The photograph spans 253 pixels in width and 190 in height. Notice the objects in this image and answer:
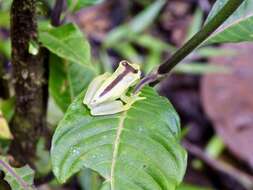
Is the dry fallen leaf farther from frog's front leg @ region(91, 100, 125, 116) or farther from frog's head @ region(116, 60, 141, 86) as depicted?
frog's front leg @ region(91, 100, 125, 116)

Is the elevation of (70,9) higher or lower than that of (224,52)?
higher

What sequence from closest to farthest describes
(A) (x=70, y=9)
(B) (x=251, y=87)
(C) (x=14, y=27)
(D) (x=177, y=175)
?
1. (D) (x=177, y=175)
2. (C) (x=14, y=27)
3. (A) (x=70, y=9)
4. (B) (x=251, y=87)

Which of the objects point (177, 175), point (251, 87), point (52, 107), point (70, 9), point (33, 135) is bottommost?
point (251, 87)

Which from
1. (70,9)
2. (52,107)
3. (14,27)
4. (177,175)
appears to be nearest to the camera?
(177,175)

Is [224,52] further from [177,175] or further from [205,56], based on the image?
[177,175]

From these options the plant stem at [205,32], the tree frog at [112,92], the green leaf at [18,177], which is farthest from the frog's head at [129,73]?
the green leaf at [18,177]

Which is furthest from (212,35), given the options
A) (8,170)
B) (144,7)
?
(144,7)
